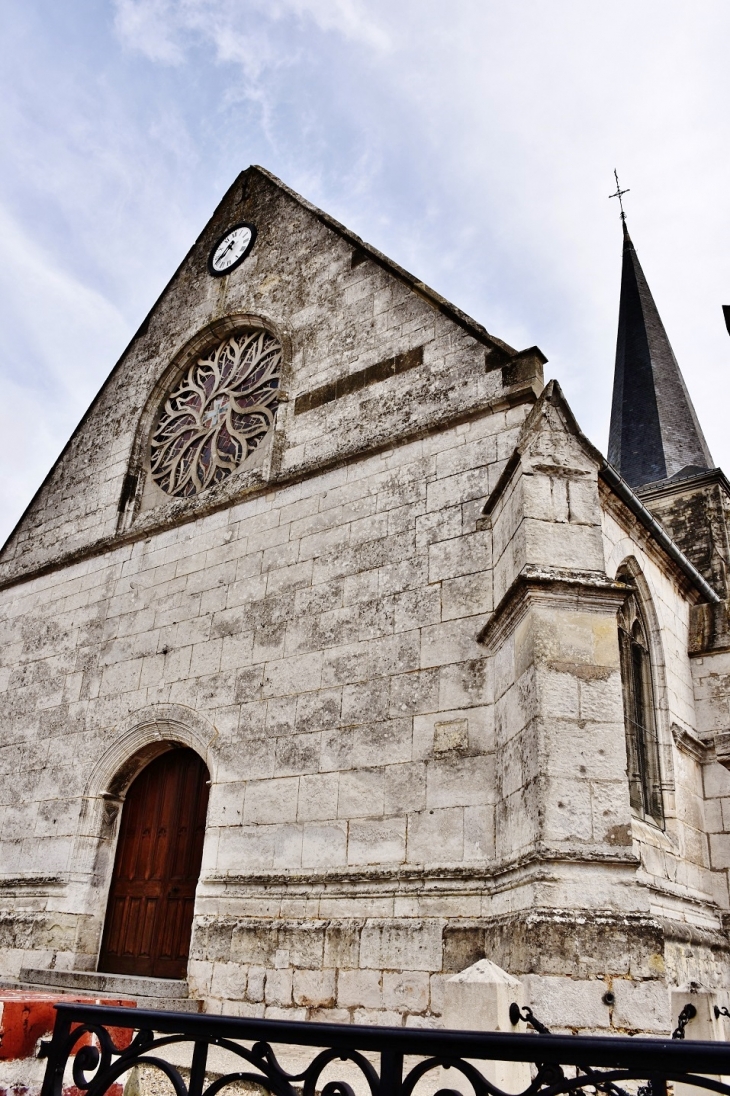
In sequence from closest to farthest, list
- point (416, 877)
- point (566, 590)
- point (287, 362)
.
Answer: point (566, 590) < point (416, 877) < point (287, 362)

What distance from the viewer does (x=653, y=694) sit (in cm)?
654

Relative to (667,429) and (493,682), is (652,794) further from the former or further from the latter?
(667,429)

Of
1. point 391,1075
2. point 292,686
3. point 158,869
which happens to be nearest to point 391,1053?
point 391,1075

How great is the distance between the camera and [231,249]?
9258 millimetres

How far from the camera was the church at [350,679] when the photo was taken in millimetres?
4512

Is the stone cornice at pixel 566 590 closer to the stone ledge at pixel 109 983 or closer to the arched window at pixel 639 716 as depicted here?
the arched window at pixel 639 716

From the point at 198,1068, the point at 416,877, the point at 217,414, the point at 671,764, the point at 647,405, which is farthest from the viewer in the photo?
the point at 647,405

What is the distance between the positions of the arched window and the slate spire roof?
12.1 feet

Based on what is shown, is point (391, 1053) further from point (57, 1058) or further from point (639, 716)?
point (639, 716)

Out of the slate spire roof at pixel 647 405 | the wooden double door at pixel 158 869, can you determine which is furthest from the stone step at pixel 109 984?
the slate spire roof at pixel 647 405

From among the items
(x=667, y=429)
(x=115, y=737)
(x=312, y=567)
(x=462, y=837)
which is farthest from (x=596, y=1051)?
(x=667, y=429)

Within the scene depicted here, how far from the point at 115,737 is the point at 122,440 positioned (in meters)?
3.39

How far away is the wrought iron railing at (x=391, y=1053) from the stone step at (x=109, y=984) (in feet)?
13.3

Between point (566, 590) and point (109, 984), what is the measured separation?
418 centimetres
